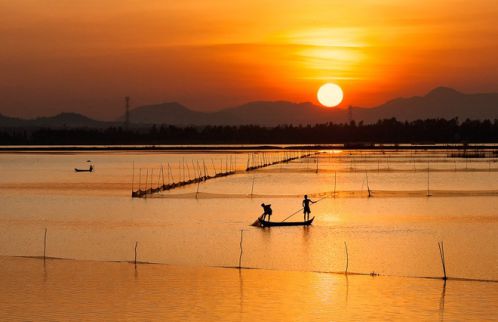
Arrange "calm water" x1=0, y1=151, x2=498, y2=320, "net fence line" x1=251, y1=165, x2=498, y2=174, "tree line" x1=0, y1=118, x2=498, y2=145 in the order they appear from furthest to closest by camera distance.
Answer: "tree line" x1=0, y1=118, x2=498, y2=145
"net fence line" x1=251, y1=165, x2=498, y2=174
"calm water" x1=0, y1=151, x2=498, y2=320

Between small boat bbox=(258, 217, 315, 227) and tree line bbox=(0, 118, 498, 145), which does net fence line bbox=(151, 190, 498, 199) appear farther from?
tree line bbox=(0, 118, 498, 145)

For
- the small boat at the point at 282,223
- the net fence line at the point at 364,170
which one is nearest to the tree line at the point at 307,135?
the net fence line at the point at 364,170

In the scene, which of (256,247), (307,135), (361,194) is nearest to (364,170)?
(361,194)

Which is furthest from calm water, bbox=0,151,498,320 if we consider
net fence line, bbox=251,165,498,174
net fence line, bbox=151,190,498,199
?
net fence line, bbox=251,165,498,174

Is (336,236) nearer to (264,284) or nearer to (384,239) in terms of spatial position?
(384,239)

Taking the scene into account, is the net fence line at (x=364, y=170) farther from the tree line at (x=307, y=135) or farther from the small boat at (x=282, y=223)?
the tree line at (x=307, y=135)

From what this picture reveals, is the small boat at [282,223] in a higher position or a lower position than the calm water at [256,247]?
higher

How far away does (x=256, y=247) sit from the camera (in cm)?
2241

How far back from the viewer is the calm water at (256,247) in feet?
50.6

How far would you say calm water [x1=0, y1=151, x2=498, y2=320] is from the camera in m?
15.4

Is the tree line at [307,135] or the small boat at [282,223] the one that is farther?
the tree line at [307,135]

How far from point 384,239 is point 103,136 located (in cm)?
12825

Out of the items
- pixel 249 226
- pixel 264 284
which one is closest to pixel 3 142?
pixel 249 226

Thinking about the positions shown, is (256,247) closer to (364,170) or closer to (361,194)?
(361,194)
